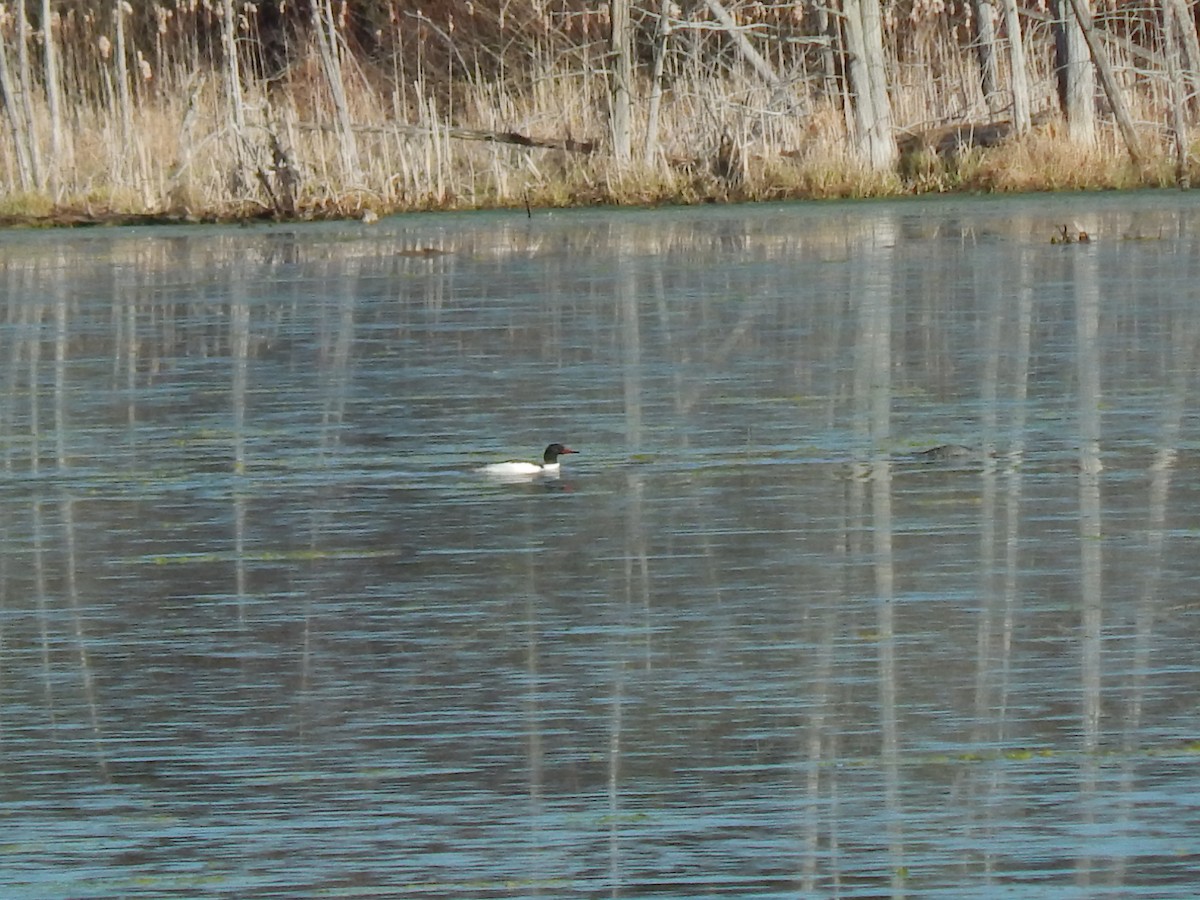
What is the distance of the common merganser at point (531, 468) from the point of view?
32.2 ft

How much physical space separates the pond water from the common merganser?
0.11m

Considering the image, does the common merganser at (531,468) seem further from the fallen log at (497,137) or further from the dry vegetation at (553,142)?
the fallen log at (497,137)

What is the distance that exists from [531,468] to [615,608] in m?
2.69

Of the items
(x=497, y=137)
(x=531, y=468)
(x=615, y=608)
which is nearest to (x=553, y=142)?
(x=497, y=137)

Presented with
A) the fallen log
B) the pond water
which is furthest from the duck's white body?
the fallen log

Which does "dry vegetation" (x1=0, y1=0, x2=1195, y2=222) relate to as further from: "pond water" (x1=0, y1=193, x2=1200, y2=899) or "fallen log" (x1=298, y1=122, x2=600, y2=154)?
"pond water" (x1=0, y1=193, x2=1200, y2=899)

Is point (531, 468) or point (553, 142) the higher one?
point (553, 142)

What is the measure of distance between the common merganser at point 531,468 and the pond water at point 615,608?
4.4 inches

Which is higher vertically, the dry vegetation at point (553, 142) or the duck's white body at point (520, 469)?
the dry vegetation at point (553, 142)

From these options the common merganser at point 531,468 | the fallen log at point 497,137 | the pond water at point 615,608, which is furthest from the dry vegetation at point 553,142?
the common merganser at point 531,468

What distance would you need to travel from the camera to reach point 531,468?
986 cm

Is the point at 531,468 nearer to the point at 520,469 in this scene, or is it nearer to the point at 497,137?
the point at 520,469

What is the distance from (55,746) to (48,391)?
7665 millimetres

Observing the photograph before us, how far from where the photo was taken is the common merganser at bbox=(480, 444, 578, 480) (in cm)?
981
